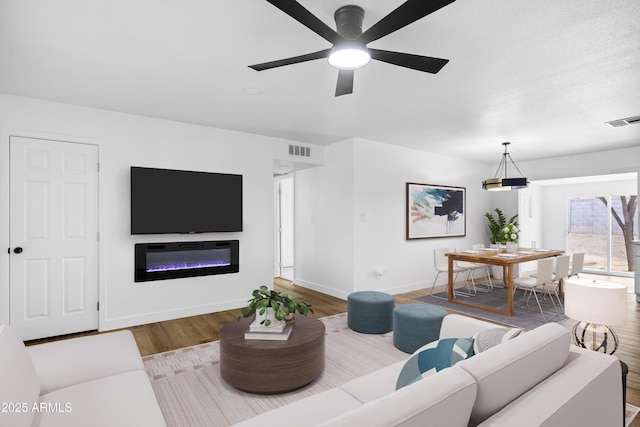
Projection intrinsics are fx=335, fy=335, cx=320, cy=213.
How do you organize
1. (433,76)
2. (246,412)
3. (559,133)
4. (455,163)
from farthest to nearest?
(455,163) → (559,133) → (433,76) → (246,412)

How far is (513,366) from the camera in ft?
4.05

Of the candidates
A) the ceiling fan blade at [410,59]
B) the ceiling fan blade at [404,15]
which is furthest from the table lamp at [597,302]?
the ceiling fan blade at [404,15]

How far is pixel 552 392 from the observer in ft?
4.13

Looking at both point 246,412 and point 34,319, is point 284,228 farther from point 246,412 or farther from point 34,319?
point 246,412

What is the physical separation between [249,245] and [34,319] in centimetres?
247

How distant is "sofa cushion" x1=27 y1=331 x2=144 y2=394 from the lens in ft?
5.93

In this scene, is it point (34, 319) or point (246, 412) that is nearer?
point (246, 412)

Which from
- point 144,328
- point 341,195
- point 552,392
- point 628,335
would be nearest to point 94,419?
point 552,392

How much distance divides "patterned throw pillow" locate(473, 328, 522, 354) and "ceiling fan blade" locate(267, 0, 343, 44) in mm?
1667

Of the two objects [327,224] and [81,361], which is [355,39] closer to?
[81,361]

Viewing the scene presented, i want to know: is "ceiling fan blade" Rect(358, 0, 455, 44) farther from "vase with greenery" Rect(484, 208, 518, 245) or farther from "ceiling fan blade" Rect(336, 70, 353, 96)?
"vase with greenery" Rect(484, 208, 518, 245)

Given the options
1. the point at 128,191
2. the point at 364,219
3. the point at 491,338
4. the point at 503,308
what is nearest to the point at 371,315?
the point at 364,219

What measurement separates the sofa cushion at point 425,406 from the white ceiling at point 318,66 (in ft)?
6.41

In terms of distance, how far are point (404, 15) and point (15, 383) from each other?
7.61 feet
